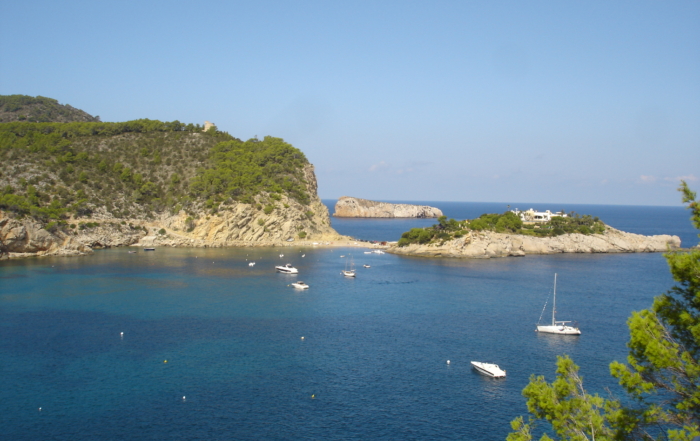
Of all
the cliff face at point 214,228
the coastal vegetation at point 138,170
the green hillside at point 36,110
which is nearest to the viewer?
the cliff face at point 214,228

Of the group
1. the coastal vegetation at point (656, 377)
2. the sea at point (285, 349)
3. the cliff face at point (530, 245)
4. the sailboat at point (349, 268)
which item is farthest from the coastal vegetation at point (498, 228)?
the coastal vegetation at point (656, 377)

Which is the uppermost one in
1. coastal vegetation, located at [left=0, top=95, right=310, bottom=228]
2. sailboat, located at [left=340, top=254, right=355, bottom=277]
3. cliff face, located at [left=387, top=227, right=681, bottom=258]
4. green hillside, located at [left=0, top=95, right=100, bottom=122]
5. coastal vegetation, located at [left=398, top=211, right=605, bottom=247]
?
green hillside, located at [left=0, top=95, right=100, bottom=122]

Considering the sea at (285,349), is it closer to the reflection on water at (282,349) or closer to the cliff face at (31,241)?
the reflection on water at (282,349)

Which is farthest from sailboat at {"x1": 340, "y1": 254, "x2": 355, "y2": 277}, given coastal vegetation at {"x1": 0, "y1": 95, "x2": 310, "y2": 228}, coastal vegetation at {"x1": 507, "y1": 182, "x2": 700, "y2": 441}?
coastal vegetation at {"x1": 507, "y1": 182, "x2": 700, "y2": 441}

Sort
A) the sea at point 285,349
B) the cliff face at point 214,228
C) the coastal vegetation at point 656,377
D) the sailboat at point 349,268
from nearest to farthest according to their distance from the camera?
the coastal vegetation at point 656,377 < the sea at point 285,349 < the sailboat at point 349,268 < the cliff face at point 214,228

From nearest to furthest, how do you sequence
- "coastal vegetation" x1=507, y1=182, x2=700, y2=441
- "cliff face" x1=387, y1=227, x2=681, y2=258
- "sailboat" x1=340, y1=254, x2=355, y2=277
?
"coastal vegetation" x1=507, y1=182, x2=700, y2=441, "sailboat" x1=340, y1=254, x2=355, y2=277, "cliff face" x1=387, y1=227, x2=681, y2=258

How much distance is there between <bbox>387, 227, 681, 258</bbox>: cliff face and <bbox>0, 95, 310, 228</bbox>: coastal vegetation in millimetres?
29469

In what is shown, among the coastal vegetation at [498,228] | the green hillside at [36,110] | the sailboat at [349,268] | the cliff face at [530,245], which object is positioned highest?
the green hillside at [36,110]

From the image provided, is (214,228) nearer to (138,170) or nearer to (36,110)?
(138,170)

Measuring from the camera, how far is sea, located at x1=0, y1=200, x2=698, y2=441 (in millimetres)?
23391

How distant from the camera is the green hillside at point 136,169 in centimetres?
8762

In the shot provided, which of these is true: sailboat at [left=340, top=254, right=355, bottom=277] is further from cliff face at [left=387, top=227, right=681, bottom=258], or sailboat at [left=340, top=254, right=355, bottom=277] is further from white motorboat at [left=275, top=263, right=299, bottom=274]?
cliff face at [left=387, top=227, right=681, bottom=258]

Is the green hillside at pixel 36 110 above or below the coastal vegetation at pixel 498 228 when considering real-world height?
above

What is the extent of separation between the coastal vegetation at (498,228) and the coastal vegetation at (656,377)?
69.2m
